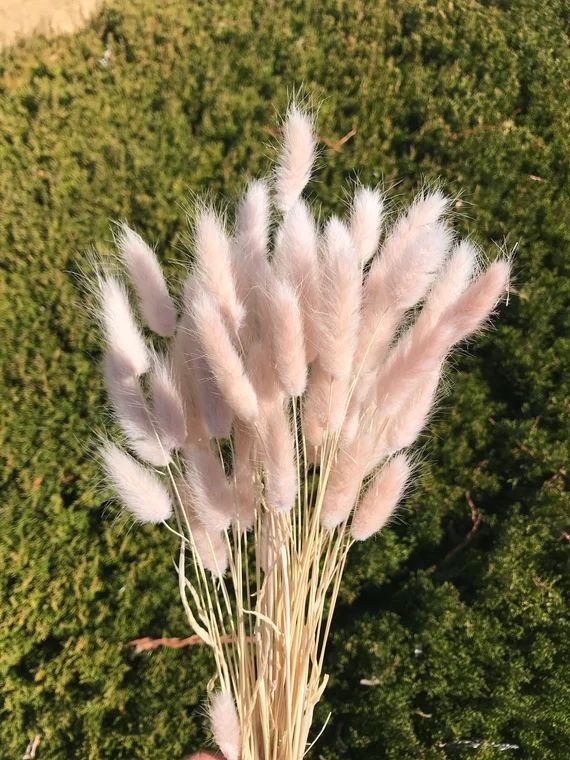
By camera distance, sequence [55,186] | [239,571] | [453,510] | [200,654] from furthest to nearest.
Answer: [55,186]
[453,510]
[200,654]
[239,571]

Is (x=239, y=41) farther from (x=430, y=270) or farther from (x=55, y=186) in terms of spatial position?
(x=430, y=270)

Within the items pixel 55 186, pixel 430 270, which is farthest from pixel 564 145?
pixel 55 186

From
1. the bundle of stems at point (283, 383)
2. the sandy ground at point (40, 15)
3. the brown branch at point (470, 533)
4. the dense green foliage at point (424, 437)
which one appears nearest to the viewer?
the bundle of stems at point (283, 383)

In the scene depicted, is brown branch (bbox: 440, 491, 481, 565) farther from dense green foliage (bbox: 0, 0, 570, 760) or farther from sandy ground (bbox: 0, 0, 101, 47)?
sandy ground (bbox: 0, 0, 101, 47)

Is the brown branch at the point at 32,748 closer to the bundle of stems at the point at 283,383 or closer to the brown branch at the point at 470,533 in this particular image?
the bundle of stems at the point at 283,383

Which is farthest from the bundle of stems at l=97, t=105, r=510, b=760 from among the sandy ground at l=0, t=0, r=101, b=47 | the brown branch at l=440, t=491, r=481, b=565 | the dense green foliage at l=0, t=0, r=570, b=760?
the sandy ground at l=0, t=0, r=101, b=47

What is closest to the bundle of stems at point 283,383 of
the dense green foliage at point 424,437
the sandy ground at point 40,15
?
the dense green foliage at point 424,437
